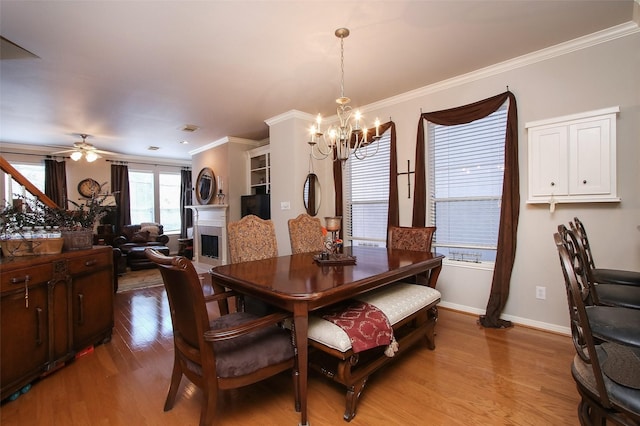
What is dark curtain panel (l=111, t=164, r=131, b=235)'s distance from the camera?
23.4 feet

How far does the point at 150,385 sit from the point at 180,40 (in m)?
2.72

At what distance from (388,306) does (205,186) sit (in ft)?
17.8

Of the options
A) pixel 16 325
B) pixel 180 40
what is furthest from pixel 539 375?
pixel 180 40

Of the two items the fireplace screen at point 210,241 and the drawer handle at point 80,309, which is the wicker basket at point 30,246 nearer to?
the drawer handle at point 80,309

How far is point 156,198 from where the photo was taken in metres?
7.86

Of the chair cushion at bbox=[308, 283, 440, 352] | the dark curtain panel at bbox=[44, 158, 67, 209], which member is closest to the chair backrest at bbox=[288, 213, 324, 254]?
the chair cushion at bbox=[308, 283, 440, 352]

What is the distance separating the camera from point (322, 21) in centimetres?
226

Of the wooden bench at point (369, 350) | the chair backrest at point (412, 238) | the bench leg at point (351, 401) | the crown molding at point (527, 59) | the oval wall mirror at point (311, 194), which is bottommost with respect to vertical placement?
the bench leg at point (351, 401)

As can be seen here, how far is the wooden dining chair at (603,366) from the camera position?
0.96 m

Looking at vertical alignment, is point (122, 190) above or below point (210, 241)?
above

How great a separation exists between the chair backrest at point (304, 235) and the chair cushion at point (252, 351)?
1.26 metres

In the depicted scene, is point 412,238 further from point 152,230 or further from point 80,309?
point 152,230

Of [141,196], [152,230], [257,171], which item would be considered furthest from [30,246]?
[141,196]

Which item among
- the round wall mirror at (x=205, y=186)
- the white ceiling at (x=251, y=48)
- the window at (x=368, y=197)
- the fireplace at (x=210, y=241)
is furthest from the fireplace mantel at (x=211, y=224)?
the window at (x=368, y=197)
